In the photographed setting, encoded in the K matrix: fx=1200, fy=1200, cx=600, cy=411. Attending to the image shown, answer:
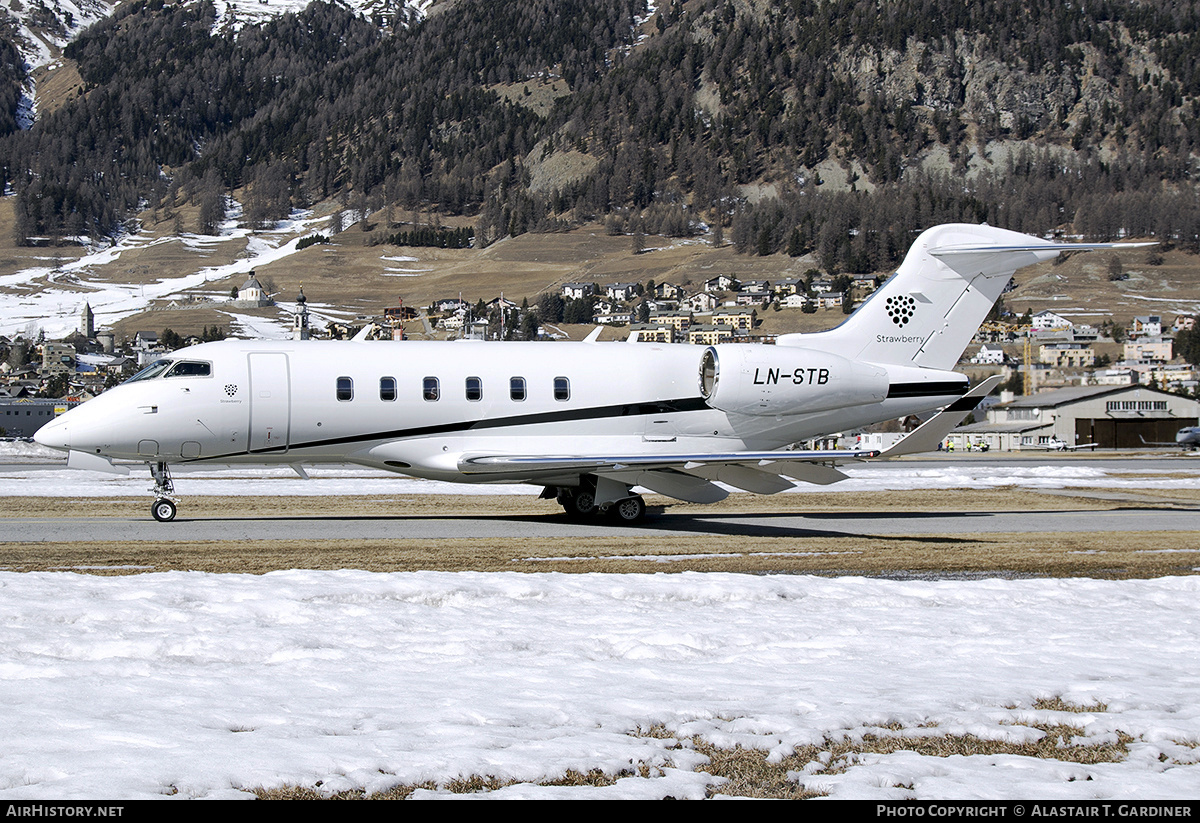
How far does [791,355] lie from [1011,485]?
1438cm

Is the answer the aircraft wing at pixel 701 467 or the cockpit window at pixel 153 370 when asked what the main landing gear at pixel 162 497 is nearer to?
the cockpit window at pixel 153 370

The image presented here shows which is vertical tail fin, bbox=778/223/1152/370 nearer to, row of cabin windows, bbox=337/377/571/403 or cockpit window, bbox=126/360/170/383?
row of cabin windows, bbox=337/377/571/403

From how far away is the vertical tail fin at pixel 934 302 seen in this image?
2466cm

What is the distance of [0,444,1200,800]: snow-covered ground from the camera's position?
6.40m

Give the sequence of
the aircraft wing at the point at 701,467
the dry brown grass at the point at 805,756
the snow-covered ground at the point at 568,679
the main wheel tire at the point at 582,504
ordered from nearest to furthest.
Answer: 1. the dry brown grass at the point at 805,756
2. the snow-covered ground at the point at 568,679
3. the aircraft wing at the point at 701,467
4. the main wheel tire at the point at 582,504

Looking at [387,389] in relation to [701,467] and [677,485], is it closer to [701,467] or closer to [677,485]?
[677,485]

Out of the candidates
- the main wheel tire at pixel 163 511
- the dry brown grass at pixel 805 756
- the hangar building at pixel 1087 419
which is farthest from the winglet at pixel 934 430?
the hangar building at pixel 1087 419

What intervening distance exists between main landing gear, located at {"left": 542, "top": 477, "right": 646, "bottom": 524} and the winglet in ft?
15.8

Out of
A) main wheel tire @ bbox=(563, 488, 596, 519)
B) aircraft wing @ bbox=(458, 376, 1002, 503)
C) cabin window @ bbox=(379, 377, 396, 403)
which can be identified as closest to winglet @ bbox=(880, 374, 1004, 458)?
aircraft wing @ bbox=(458, 376, 1002, 503)

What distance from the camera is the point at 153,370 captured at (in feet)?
69.8

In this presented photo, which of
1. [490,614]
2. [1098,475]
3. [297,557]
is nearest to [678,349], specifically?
[297,557]

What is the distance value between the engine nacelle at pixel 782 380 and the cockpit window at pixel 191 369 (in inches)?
365

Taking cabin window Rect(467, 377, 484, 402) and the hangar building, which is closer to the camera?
cabin window Rect(467, 377, 484, 402)

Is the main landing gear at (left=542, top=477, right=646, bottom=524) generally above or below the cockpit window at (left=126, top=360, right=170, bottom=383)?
below
